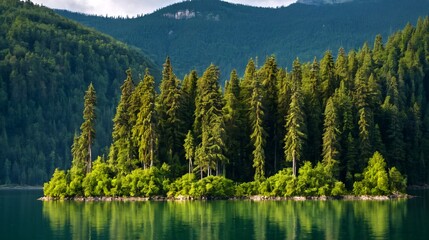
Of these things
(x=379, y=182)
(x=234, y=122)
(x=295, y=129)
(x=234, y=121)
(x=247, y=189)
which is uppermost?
(x=234, y=121)

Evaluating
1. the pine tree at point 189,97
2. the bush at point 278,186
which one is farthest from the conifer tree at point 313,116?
Result: the pine tree at point 189,97

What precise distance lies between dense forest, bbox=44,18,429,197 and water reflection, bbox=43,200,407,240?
27.4ft

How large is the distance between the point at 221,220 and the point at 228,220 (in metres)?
0.73

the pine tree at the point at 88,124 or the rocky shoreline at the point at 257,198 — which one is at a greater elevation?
the pine tree at the point at 88,124

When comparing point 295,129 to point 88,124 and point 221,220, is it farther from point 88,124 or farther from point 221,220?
point 221,220

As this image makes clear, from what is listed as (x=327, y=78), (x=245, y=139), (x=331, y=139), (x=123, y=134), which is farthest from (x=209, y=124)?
(x=327, y=78)

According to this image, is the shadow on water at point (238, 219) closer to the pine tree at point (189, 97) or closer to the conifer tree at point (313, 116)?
the conifer tree at point (313, 116)

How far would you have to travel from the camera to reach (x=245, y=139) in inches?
5094

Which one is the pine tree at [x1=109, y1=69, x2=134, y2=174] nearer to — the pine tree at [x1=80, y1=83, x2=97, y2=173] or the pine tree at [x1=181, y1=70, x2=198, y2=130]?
the pine tree at [x1=80, y1=83, x2=97, y2=173]

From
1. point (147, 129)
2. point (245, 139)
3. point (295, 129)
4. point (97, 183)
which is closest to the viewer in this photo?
point (97, 183)

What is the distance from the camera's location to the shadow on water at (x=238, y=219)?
70.1m

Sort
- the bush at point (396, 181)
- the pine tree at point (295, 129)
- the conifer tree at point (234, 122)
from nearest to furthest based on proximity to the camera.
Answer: the bush at point (396, 181), the pine tree at point (295, 129), the conifer tree at point (234, 122)

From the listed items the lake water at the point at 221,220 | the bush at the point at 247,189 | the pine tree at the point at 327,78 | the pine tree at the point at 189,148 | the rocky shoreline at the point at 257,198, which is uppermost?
the pine tree at the point at 327,78

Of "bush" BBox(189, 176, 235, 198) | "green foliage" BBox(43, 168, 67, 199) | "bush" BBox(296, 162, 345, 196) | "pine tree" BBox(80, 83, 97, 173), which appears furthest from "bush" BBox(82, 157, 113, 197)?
"bush" BBox(296, 162, 345, 196)
